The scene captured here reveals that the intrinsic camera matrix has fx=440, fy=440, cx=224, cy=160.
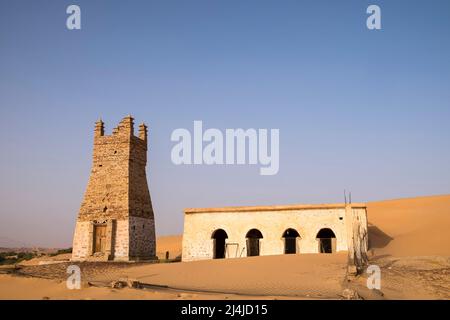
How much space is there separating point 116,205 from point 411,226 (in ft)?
81.4

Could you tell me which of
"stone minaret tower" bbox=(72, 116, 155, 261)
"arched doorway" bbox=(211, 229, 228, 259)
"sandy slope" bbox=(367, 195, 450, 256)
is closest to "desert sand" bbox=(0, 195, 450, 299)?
"sandy slope" bbox=(367, 195, 450, 256)

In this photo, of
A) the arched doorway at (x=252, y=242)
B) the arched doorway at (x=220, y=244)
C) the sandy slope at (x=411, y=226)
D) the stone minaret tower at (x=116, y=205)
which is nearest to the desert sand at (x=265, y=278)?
the sandy slope at (x=411, y=226)

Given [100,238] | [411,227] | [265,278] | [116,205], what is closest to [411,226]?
[411,227]

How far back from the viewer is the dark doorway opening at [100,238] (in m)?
26.7

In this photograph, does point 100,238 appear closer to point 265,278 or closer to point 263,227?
point 263,227

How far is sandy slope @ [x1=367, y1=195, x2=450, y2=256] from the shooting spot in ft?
87.6

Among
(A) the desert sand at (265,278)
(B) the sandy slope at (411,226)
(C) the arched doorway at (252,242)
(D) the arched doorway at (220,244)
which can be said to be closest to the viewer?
(A) the desert sand at (265,278)

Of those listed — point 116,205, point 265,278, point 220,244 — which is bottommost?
point 265,278

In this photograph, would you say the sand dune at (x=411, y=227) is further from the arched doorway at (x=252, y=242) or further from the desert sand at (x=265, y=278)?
the arched doorway at (x=252, y=242)

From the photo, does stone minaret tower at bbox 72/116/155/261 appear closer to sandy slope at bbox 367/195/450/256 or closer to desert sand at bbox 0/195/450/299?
desert sand at bbox 0/195/450/299

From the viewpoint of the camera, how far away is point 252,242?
94.5 feet

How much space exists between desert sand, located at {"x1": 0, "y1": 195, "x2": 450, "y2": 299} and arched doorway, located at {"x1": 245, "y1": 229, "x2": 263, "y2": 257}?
427 cm

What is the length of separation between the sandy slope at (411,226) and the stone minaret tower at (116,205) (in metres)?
14.5

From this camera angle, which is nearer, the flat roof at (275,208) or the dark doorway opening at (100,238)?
the flat roof at (275,208)
